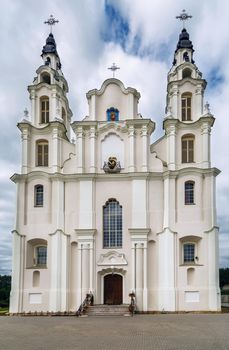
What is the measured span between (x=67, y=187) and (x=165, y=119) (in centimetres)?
989

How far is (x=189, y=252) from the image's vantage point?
35.3 m

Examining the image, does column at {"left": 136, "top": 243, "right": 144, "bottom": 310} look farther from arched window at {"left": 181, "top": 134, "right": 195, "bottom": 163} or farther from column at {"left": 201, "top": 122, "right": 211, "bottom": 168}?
column at {"left": 201, "top": 122, "right": 211, "bottom": 168}

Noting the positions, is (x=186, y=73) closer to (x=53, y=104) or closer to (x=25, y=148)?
(x=53, y=104)

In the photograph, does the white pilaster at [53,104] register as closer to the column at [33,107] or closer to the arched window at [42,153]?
the column at [33,107]

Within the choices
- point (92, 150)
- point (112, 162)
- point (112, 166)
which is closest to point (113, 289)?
point (112, 166)

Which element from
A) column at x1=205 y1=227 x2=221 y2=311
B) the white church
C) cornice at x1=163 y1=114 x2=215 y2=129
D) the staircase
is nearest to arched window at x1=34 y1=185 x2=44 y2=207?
the white church

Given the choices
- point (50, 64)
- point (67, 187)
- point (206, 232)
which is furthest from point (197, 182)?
point (50, 64)

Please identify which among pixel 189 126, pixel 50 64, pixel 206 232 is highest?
pixel 50 64

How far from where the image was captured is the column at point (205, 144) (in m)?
36.1

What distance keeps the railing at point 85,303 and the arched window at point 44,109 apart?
15.5 meters

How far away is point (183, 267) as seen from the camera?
3428cm

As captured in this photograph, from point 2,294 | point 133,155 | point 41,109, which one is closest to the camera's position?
point 133,155

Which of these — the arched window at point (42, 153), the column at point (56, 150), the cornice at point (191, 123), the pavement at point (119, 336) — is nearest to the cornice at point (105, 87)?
the cornice at point (191, 123)

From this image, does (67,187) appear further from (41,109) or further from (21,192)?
(41,109)
